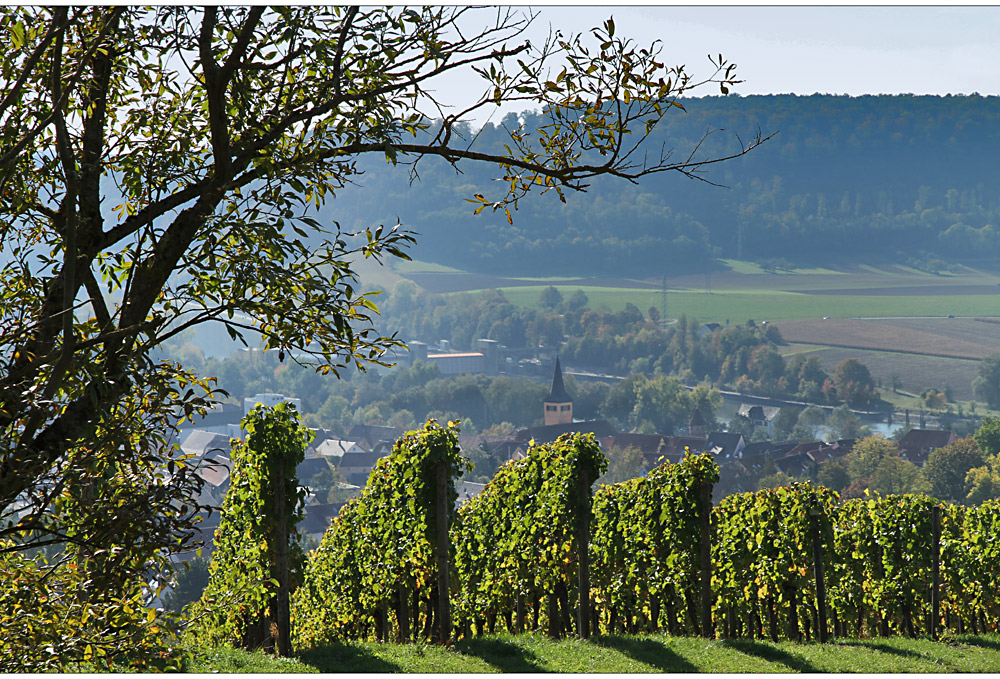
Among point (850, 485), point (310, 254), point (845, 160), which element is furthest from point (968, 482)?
point (845, 160)

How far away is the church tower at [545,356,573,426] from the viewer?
88938 mm

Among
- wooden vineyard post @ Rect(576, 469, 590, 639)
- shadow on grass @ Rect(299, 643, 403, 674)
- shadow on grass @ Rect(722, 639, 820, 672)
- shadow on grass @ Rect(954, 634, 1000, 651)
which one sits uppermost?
wooden vineyard post @ Rect(576, 469, 590, 639)

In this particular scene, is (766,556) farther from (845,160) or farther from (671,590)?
(845,160)

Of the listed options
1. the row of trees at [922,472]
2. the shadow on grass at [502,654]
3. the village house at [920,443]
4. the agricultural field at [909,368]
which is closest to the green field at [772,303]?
the agricultural field at [909,368]

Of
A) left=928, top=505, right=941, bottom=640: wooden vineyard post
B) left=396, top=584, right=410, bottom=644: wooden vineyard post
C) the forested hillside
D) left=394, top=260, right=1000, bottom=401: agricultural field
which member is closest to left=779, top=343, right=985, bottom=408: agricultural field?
left=394, top=260, right=1000, bottom=401: agricultural field

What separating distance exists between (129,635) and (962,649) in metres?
8.46

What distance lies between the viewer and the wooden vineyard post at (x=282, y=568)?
6.58 metres

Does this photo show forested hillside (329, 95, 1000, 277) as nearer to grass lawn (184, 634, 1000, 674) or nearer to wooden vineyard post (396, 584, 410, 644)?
wooden vineyard post (396, 584, 410, 644)

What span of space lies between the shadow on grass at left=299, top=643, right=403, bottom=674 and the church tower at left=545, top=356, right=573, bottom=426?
81.8 m

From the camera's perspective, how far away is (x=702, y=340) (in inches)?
4461

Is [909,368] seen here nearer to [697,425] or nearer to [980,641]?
[697,425]

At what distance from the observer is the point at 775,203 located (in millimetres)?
151250

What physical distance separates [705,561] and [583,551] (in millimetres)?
1386

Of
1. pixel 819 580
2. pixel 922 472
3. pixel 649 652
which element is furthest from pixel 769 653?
pixel 922 472
